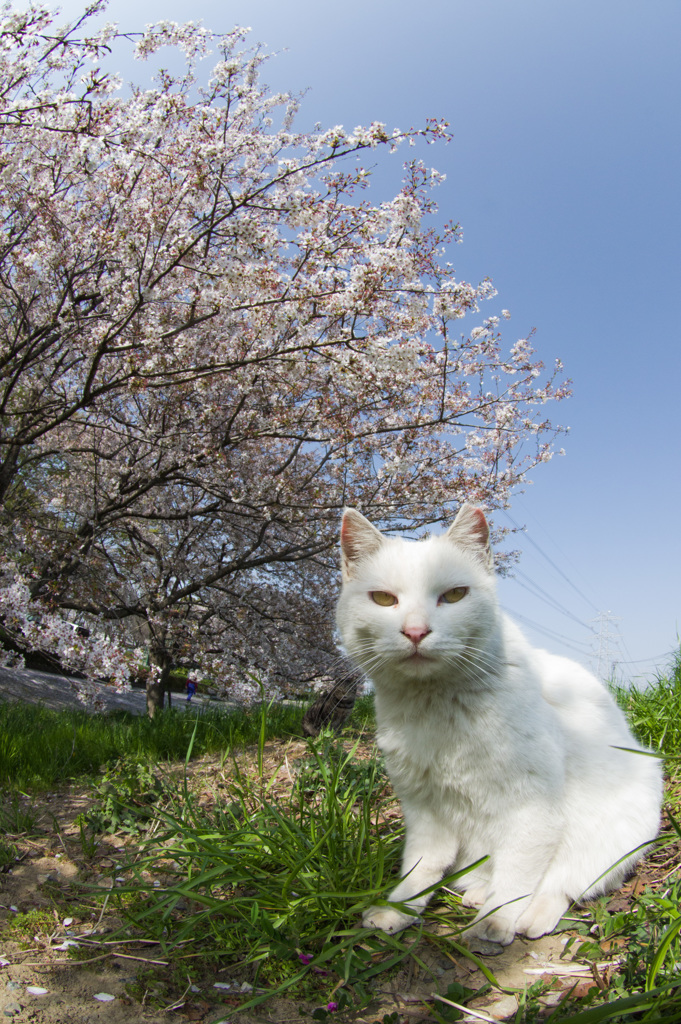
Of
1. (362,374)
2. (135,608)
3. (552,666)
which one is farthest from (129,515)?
(552,666)

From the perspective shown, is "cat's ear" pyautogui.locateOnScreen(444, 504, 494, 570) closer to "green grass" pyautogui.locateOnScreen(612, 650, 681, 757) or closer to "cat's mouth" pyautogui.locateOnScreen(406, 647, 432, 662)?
"cat's mouth" pyautogui.locateOnScreen(406, 647, 432, 662)

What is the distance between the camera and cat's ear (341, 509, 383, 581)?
99.3 inches

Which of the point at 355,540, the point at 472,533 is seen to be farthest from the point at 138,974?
the point at 472,533

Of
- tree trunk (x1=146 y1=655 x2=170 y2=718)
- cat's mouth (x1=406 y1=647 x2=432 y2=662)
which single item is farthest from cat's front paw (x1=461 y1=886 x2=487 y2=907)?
tree trunk (x1=146 y1=655 x2=170 y2=718)

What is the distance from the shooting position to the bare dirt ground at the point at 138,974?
206 centimetres

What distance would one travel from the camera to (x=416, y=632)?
7.12ft

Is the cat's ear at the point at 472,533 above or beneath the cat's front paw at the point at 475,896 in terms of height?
above

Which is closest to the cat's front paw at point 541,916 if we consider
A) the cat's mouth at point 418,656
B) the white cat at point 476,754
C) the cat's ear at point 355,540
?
the white cat at point 476,754

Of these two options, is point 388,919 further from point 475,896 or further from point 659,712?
point 659,712

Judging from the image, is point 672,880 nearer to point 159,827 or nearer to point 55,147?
point 159,827

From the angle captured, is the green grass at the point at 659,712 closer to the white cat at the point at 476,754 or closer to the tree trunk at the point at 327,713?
the white cat at the point at 476,754

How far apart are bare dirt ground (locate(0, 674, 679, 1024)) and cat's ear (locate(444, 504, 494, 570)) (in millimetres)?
1384

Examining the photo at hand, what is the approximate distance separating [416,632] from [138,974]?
1.73m

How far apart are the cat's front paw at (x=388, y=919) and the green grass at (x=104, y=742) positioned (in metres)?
2.16
